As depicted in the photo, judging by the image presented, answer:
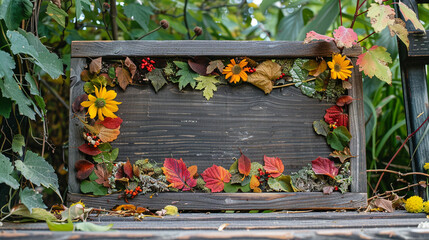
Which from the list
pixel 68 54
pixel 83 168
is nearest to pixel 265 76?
pixel 83 168

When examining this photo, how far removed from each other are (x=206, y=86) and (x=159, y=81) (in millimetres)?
123

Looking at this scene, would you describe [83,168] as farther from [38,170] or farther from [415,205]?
[415,205]

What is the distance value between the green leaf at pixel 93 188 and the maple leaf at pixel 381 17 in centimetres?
78

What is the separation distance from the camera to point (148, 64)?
3.04ft

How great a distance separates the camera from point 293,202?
2.93 feet

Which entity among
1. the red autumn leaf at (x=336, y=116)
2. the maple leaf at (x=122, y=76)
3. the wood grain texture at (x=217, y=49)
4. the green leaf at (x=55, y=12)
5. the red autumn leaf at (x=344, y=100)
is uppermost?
the green leaf at (x=55, y=12)

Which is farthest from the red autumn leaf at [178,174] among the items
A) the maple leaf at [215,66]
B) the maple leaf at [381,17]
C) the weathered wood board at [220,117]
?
the maple leaf at [381,17]

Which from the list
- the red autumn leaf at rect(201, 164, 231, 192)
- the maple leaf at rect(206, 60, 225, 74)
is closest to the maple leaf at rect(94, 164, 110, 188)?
the red autumn leaf at rect(201, 164, 231, 192)

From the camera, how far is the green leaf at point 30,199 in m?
0.72

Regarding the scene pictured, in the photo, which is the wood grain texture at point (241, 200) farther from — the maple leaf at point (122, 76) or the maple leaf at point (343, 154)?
the maple leaf at point (122, 76)

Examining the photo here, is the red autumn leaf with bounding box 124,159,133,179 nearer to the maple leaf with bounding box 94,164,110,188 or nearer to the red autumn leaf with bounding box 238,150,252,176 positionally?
the maple leaf with bounding box 94,164,110,188

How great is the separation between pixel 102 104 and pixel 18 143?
0.21 metres

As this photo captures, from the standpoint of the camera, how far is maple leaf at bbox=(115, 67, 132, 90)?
916mm

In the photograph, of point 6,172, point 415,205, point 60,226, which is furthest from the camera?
point 415,205
